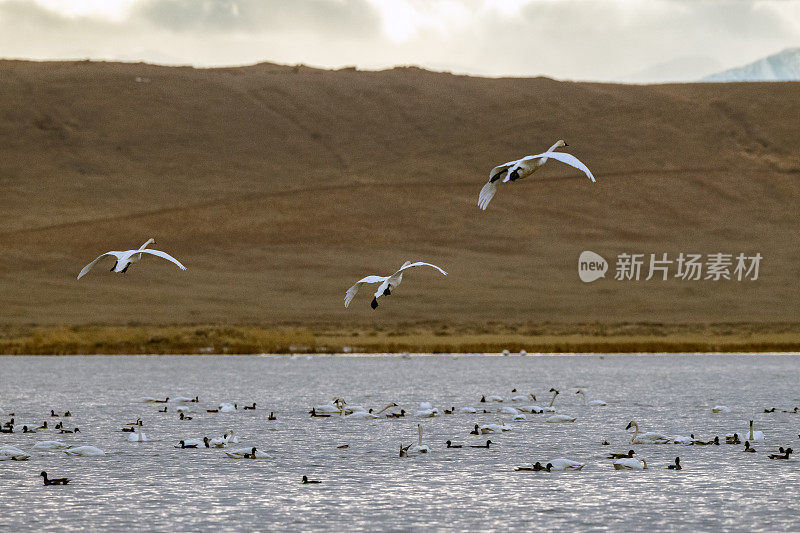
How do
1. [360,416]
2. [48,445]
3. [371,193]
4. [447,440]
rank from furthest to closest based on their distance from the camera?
[371,193] < [360,416] < [447,440] < [48,445]

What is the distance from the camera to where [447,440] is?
2556cm

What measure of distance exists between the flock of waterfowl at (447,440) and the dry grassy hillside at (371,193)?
174 ft

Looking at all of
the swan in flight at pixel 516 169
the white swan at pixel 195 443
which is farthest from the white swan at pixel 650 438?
the white swan at pixel 195 443

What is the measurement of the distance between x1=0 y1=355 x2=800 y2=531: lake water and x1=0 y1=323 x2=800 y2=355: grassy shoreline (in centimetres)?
1866

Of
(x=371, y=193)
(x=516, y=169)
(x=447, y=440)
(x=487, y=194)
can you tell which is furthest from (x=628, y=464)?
(x=371, y=193)

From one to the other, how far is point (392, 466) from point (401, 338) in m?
53.6

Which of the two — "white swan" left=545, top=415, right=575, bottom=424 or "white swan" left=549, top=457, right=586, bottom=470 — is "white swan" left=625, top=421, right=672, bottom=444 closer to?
"white swan" left=549, top=457, right=586, bottom=470

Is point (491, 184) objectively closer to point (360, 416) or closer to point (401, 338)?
point (360, 416)

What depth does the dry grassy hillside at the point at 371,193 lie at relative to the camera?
94.8m

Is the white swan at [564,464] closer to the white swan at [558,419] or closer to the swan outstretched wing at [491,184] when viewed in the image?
the swan outstretched wing at [491,184]

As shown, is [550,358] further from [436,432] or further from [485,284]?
[485,284]

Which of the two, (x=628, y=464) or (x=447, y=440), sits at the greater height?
(x=447, y=440)

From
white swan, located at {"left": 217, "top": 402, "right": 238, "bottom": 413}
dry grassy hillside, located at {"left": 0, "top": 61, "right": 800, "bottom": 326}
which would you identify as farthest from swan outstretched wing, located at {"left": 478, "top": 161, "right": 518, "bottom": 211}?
dry grassy hillside, located at {"left": 0, "top": 61, "right": 800, "bottom": 326}

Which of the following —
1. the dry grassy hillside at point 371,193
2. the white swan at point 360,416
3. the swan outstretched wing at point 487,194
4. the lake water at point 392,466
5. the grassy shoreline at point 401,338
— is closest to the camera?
the lake water at point 392,466
